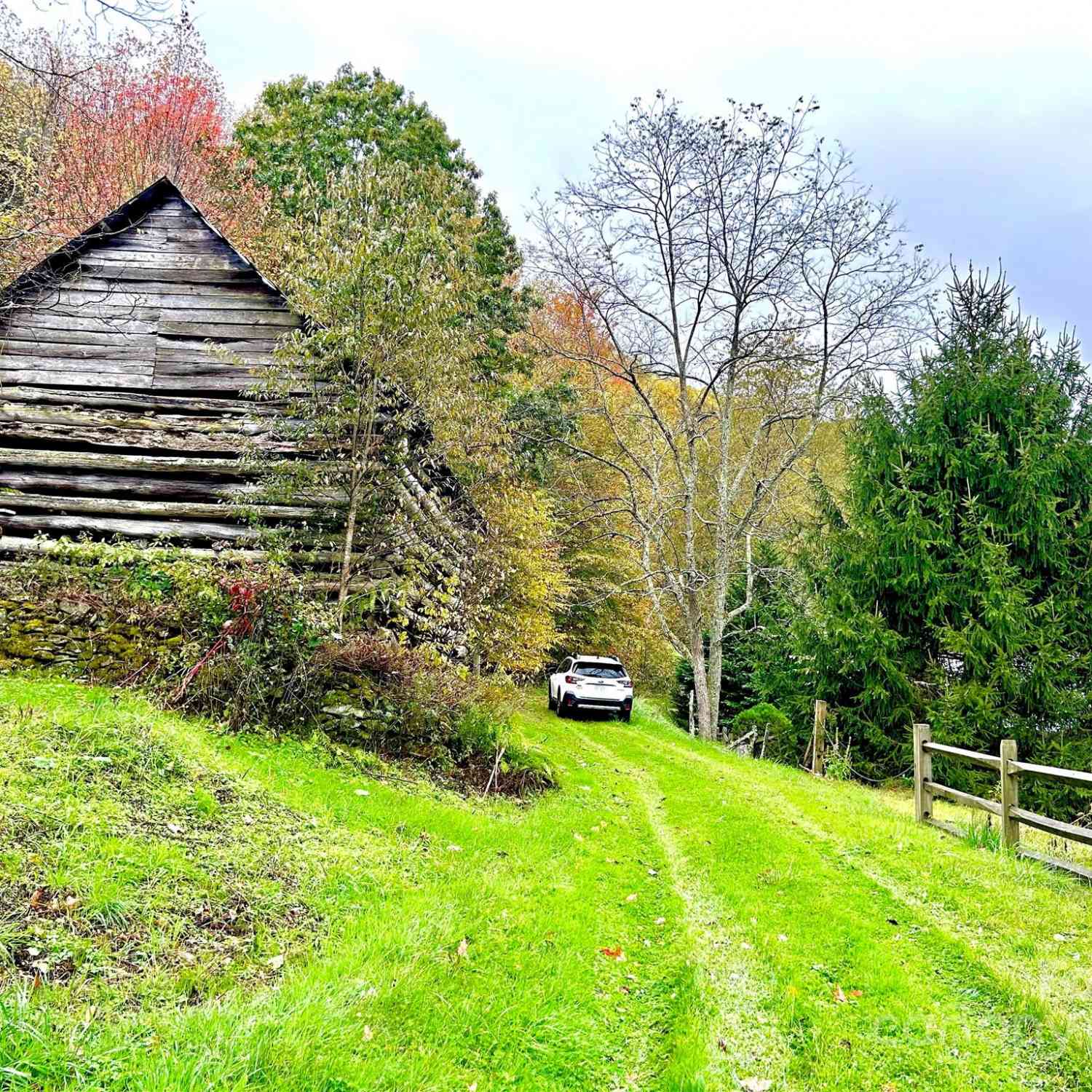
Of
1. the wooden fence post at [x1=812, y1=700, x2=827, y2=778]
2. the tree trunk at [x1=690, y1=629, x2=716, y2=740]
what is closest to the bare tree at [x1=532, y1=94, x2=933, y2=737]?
the tree trunk at [x1=690, y1=629, x2=716, y2=740]

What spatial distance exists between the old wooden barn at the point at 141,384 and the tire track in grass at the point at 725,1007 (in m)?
6.08

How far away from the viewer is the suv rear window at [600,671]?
64.8 ft

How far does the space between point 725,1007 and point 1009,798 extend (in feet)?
17.1

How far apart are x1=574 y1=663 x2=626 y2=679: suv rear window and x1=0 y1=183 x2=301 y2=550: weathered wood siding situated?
38.2ft

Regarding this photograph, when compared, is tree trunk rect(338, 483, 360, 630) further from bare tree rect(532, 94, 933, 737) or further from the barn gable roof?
bare tree rect(532, 94, 933, 737)

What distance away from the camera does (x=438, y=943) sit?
398cm

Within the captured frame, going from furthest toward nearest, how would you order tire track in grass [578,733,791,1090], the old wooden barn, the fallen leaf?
the old wooden barn → tire track in grass [578,733,791,1090] → the fallen leaf

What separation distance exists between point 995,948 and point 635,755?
895 centimetres

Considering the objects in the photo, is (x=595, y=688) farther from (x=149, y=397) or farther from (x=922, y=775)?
(x=149, y=397)

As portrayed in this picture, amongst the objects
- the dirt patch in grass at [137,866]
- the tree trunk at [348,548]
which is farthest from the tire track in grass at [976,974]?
the tree trunk at [348,548]

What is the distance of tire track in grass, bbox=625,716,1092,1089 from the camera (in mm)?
3838

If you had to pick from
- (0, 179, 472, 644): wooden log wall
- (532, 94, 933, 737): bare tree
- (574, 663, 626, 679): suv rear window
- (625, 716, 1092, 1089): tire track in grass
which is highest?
(532, 94, 933, 737): bare tree

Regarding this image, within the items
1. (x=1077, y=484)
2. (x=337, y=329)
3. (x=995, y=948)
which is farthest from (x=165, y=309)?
(x=1077, y=484)

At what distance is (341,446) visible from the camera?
9.17 m
